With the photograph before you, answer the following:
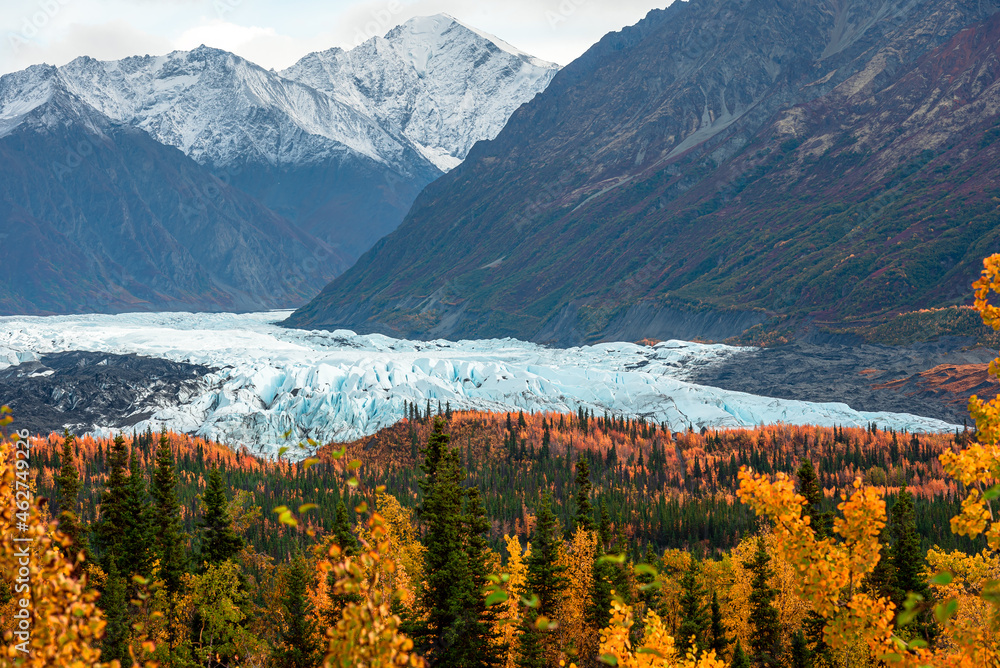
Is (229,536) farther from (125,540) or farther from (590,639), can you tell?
(590,639)

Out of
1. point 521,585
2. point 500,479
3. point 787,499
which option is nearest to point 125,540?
point 521,585

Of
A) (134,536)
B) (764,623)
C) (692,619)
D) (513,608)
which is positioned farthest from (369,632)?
(134,536)

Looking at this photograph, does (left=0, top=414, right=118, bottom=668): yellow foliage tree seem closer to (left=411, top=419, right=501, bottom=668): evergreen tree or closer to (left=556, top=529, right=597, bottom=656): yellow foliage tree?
(left=411, top=419, right=501, bottom=668): evergreen tree

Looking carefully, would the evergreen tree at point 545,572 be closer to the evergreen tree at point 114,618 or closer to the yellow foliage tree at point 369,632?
the evergreen tree at point 114,618

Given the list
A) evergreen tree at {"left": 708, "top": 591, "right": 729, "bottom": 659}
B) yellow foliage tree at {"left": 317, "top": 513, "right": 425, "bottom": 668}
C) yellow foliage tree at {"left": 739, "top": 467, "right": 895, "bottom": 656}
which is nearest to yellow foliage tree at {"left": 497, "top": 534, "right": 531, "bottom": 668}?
evergreen tree at {"left": 708, "top": 591, "right": 729, "bottom": 659}

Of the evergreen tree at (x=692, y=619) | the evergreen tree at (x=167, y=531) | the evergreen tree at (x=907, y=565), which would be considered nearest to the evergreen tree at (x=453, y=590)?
the evergreen tree at (x=692, y=619)

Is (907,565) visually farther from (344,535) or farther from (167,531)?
(167,531)

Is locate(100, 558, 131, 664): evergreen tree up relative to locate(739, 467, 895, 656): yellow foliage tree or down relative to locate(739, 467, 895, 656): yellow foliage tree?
down
